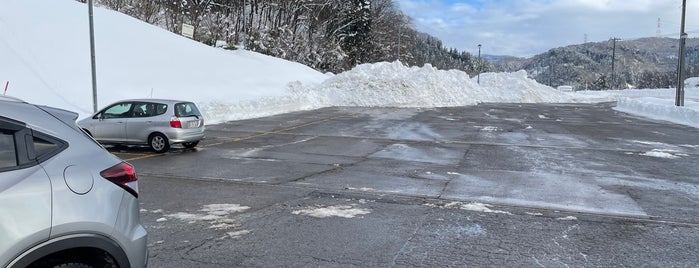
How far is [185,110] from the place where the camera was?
14.1m

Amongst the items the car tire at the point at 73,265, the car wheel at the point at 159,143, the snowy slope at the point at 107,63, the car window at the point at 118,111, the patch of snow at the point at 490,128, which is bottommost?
the patch of snow at the point at 490,128

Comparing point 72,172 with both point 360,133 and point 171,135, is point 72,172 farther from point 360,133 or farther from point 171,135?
point 360,133

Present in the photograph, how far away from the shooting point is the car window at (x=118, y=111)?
1388 cm

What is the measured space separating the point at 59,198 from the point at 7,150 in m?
0.40

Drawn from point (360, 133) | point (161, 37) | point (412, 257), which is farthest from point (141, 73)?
point (412, 257)

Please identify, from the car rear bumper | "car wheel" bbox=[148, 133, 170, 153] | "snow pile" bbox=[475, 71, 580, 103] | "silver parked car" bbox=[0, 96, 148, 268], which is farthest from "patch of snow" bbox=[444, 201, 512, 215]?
"snow pile" bbox=[475, 71, 580, 103]

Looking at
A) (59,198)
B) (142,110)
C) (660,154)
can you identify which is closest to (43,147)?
(59,198)

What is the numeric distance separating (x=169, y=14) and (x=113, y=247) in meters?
44.3

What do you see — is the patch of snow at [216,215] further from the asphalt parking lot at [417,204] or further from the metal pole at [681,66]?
the metal pole at [681,66]

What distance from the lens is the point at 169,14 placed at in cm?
4391

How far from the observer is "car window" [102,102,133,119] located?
1388 centimetres

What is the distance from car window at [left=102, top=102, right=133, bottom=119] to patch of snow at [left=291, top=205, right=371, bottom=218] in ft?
28.3

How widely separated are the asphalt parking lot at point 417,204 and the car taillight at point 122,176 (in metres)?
1.77

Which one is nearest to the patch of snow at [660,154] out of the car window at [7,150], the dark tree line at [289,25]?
the car window at [7,150]
